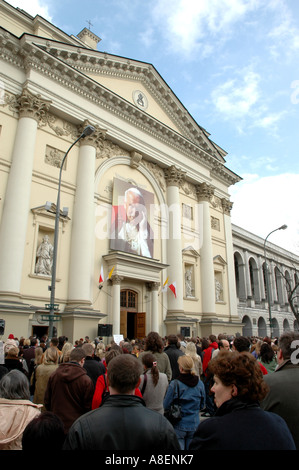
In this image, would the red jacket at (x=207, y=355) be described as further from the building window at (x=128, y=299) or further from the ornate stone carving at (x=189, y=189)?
the ornate stone carving at (x=189, y=189)

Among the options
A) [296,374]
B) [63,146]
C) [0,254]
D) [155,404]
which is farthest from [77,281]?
[296,374]

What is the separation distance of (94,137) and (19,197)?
20.3ft

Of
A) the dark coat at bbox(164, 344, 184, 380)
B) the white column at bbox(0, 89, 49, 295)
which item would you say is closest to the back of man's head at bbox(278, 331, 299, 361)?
the dark coat at bbox(164, 344, 184, 380)

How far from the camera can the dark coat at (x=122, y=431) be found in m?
2.19

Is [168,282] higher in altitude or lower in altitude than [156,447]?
higher

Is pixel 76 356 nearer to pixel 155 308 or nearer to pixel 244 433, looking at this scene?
pixel 244 433

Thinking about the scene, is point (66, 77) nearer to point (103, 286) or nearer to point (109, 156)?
point (109, 156)

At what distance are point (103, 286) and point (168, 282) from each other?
5436mm

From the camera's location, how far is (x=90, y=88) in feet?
64.6

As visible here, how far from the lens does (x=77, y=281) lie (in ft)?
55.3

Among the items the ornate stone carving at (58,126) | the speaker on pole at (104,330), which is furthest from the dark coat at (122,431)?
the ornate stone carving at (58,126)

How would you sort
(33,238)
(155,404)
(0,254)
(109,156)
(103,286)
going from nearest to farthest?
(155,404) → (0,254) → (33,238) → (103,286) → (109,156)

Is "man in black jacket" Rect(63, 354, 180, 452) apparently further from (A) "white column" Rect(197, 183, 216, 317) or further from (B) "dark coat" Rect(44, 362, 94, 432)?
(A) "white column" Rect(197, 183, 216, 317)

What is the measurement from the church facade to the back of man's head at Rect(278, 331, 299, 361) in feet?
31.7
